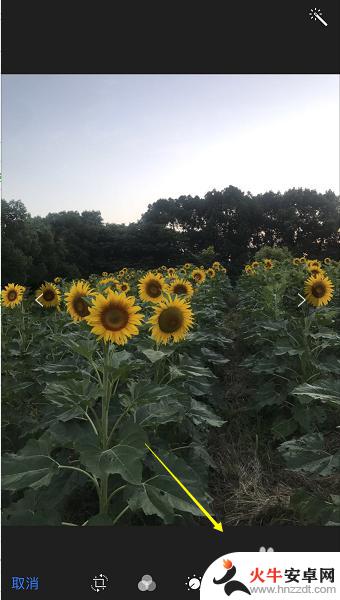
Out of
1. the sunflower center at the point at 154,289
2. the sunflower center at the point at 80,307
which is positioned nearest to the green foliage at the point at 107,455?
the sunflower center at the point at 80,307

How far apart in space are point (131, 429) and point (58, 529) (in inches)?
26.8

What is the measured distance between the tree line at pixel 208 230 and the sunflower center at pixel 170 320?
85.5 feet

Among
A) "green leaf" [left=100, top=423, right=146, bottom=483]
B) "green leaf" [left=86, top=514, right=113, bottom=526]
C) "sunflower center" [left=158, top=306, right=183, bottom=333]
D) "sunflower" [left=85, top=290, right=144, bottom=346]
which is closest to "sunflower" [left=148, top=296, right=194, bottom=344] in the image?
"sunflower center" [left=158, top=306, right=183, bottom=333]

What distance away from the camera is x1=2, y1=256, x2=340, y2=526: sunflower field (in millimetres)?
2189

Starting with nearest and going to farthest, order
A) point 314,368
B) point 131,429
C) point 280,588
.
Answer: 1. point 280,588
2. point 131,429
3. point 314,368

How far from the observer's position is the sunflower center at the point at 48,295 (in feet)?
15.0

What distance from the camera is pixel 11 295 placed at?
473cm

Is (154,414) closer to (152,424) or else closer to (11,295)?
(152,424)

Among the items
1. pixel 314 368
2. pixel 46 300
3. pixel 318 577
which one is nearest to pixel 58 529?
pixel 318 577

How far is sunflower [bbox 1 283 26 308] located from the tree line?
24.5 metres

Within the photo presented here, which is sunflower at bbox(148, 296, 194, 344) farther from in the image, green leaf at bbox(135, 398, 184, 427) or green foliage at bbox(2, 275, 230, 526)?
green leaf at bbox(135, 398, 184, 427)

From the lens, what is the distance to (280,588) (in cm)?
153

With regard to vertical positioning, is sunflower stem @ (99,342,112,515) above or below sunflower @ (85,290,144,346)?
below
